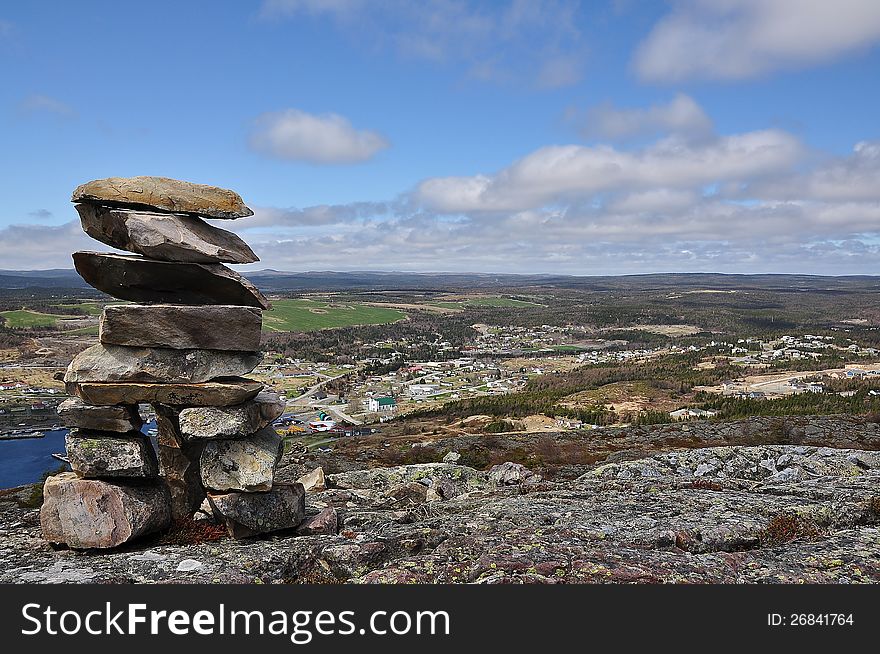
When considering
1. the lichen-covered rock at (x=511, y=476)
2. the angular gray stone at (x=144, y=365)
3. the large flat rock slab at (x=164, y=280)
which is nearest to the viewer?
the angular gray stone at (x=144, y=365)

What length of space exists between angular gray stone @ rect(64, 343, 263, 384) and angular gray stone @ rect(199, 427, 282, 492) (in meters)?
2.38

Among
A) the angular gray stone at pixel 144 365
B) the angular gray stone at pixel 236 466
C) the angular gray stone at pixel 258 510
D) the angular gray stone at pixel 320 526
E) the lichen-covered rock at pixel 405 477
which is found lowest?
Answer: the lichen-covered rock at pixel 405 477

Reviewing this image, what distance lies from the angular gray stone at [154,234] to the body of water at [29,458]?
59382 millimetres

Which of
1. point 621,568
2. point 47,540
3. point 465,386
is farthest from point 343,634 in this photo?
point 465,386

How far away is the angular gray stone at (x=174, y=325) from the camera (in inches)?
725

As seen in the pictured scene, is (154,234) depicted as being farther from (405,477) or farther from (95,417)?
(405,477)

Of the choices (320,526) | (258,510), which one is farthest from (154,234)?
(320,526)

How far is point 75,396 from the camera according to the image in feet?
63.4

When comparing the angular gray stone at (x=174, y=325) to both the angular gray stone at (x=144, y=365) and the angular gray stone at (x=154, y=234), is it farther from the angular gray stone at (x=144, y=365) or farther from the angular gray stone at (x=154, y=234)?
the angular gray stone at (x=154, y=234)

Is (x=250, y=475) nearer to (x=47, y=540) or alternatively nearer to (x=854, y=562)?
(x=47, y=540)

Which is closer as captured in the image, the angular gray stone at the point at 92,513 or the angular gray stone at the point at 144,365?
the angular gray stone at the point at 92,513

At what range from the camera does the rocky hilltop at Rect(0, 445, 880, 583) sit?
548 inches

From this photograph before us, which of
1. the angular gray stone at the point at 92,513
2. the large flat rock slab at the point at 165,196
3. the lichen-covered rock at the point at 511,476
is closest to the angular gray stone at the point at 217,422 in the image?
the angular gray stone at the point at 92,513

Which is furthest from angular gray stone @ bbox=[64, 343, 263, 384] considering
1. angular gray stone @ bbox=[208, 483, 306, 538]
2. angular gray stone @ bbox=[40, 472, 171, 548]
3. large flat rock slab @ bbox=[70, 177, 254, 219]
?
large flat rock slab @ bbox=[70, 177, 254, 219]
